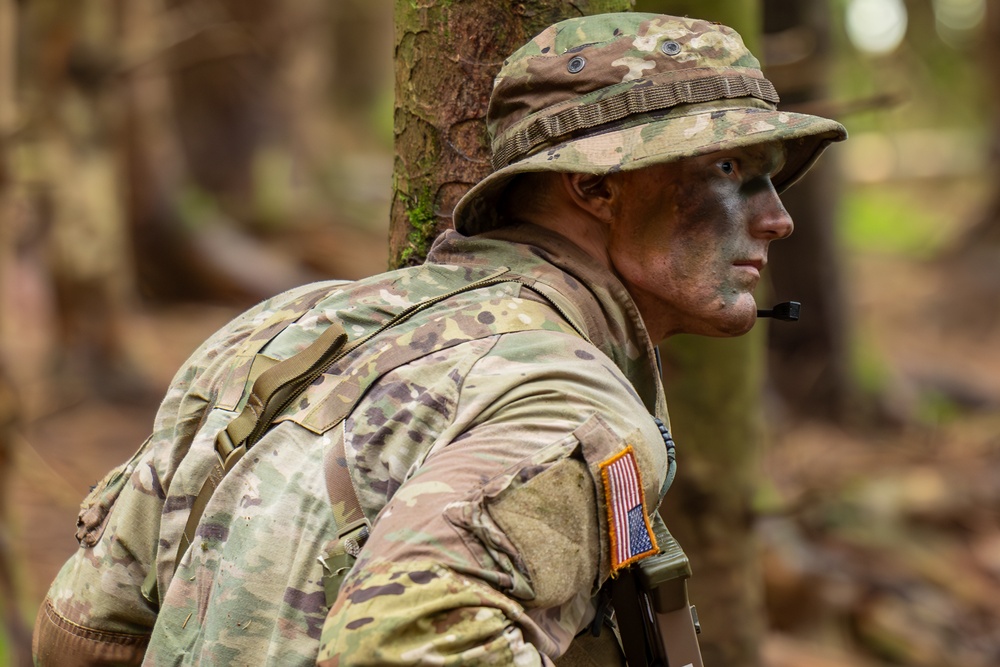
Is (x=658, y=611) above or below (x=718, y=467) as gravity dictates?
above

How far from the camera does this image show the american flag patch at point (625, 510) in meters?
1.94

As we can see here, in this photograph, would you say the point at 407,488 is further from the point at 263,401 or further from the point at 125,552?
the point at 125,552

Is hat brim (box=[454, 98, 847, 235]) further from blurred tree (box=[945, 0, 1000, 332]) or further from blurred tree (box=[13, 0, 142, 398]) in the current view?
blurred tree (box=[945, 0, 1000, 332])

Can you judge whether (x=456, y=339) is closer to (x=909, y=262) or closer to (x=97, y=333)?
(x=97, y=333)

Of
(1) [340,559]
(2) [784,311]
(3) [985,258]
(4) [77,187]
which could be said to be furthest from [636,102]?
(3) [985,258]

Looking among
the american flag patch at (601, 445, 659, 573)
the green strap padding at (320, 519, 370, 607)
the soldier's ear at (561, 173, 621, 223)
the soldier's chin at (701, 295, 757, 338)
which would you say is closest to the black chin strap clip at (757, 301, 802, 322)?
the soldier's chin at (701, 295, 757, 338)

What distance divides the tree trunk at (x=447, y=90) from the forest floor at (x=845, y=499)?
224 cm

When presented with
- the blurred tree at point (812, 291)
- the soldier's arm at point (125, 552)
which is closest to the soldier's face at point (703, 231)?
the soldier's arm at point (125, 552)

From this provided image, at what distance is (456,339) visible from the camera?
2121mm

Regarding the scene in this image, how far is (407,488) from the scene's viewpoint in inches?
73.9

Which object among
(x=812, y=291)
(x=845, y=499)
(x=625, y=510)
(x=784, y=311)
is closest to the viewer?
(x=625, y=510)

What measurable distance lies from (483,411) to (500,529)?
0.23 meters

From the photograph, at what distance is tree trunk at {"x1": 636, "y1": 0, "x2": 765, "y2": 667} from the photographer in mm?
4363

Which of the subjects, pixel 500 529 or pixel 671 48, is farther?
pixel 671 48
